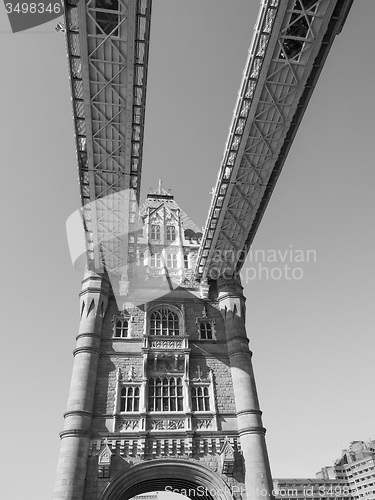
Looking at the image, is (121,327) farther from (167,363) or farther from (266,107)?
(266,107)

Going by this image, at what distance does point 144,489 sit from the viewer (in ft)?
94.7

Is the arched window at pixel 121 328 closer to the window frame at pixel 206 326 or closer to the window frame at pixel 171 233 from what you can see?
the window frame at pixel 206 326

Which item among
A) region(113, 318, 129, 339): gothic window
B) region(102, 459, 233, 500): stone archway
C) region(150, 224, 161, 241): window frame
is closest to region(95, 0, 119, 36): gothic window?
region(113, 318, 129, 339): gothic window

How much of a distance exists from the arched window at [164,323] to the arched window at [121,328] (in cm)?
204

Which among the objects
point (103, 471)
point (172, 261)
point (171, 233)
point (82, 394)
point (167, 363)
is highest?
point (171, 233)

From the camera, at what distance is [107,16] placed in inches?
767

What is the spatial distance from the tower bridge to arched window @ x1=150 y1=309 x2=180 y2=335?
12 cm

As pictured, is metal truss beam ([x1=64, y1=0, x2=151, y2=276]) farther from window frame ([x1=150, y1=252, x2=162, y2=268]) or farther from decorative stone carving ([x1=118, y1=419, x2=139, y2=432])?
decorative stone carving ([x1=118, y1=419, x2=139, y2=432])

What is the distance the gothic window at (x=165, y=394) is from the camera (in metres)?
28.8

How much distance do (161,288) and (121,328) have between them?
4.93 metres

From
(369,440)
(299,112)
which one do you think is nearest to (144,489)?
(299,112)

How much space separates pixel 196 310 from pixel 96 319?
27.7 feet

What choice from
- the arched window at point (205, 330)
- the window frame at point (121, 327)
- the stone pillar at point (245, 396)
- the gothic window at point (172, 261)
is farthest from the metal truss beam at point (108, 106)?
the stone pillar at point (245, 396)

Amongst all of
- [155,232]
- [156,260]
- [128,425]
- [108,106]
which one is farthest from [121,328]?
[108,106]
